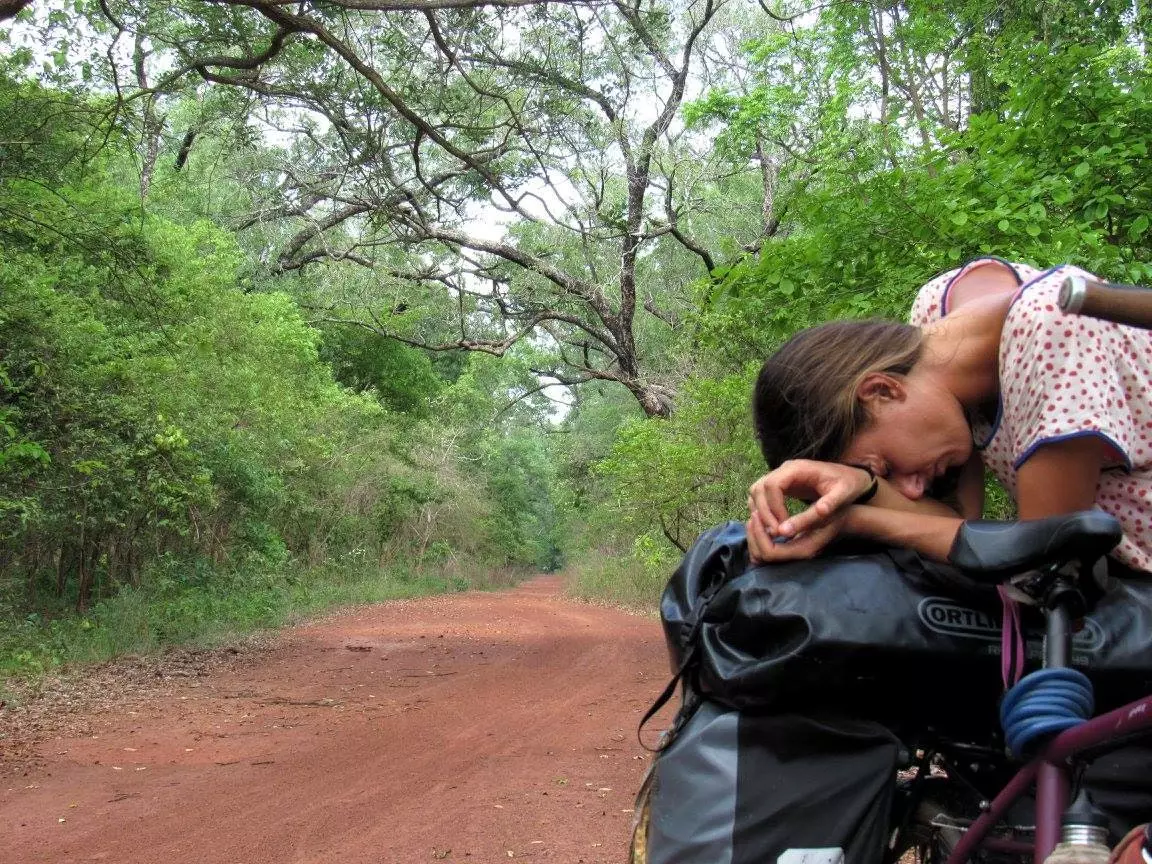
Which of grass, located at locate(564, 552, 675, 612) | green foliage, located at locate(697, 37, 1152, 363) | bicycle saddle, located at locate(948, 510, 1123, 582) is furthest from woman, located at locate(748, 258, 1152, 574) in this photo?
grass, located at locate(564, 552, 675, 612)

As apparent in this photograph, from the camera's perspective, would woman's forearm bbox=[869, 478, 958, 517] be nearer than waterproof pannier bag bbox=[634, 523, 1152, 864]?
No

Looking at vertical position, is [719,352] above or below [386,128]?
below

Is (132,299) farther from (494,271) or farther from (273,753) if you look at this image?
(494,271)

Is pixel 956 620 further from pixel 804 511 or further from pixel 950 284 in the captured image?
pixel 950 284

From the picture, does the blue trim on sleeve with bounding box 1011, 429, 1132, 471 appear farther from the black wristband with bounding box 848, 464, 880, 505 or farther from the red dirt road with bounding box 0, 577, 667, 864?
the red dirt road with bounding box 0, 577, 667, 864

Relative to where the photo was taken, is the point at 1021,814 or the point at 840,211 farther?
the point at 840,211

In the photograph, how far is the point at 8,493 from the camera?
10.5 metres

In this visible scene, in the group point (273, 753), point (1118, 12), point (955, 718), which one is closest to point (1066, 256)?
point (955, 718)

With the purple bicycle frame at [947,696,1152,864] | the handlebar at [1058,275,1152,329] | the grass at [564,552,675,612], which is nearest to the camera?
the handlebar at [1058,275,1152,329]

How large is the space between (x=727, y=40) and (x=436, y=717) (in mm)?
18022

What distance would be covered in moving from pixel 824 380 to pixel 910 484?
0.23 m

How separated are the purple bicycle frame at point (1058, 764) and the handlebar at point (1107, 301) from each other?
40 cm

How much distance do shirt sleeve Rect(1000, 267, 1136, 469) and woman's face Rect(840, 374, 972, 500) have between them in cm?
17

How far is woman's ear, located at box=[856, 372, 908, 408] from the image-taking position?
1671 mm
